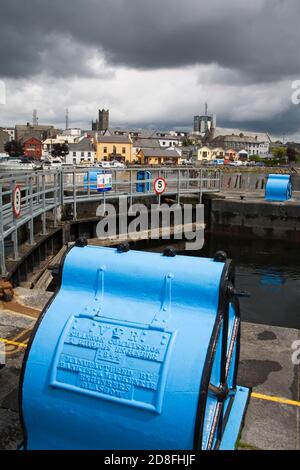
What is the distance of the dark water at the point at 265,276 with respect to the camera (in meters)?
10.8

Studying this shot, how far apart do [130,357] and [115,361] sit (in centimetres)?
10

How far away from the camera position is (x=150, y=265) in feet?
10.1

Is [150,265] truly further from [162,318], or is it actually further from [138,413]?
[138,413]

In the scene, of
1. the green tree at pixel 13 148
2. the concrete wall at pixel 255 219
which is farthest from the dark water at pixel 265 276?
the green tree at pixel 13 148

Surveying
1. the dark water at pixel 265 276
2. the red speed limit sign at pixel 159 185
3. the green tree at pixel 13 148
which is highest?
the green tree at pixel 13 148

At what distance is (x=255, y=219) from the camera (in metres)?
18.6

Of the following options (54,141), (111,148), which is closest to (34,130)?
(54,141)

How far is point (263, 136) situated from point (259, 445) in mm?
174250

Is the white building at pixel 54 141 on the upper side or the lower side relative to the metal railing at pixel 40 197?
upper

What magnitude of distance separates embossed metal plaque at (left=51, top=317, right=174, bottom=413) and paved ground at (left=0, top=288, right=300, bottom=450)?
127 centimetres

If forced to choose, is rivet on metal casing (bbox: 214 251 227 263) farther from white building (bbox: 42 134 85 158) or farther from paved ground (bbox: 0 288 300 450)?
white building (bbox: 42 134 85 158)

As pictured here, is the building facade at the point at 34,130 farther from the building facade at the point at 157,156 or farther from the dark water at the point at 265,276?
the dark water at the point at 265,276

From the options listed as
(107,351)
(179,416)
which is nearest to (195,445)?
(179,416)

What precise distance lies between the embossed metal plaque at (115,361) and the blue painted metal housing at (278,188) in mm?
17380
